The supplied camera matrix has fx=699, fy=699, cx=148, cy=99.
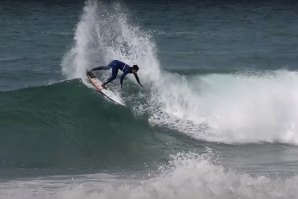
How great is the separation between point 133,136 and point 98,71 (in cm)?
359

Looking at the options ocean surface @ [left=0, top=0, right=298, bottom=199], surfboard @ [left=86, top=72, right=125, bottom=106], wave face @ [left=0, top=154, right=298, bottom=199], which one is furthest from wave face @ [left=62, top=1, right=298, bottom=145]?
wave face @ [left=0, top=154, right=298, bottom=199]

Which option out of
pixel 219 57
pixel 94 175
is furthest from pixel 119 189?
pixel 219 57

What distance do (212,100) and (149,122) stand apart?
284cm

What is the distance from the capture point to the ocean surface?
13656 mm

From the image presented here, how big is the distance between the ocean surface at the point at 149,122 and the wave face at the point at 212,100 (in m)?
0.04

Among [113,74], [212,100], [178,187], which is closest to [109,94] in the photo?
[113,74]

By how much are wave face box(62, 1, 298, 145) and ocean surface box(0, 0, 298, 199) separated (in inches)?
1.4

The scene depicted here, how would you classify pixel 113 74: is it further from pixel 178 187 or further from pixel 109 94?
pixel 178 187

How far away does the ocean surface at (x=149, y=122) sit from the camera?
44.8 feet

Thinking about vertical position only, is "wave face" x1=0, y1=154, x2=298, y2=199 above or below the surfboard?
below

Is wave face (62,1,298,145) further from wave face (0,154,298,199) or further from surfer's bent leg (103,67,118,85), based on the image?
wave face (0,154,298,199)

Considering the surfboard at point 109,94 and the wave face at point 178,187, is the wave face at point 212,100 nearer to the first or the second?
the surfboard at point 109,94

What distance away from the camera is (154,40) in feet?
110

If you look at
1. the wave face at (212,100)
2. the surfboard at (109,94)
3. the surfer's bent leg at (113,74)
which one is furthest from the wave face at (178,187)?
the surfboard at (109,94)
